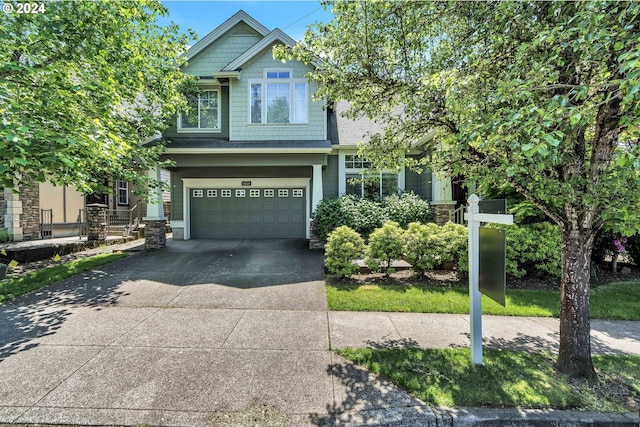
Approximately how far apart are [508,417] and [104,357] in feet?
15.0

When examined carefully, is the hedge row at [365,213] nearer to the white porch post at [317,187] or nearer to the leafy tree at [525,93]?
the white porch post at [317,187]

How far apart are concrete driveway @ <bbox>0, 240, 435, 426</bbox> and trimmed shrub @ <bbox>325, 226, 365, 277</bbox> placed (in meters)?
0.74

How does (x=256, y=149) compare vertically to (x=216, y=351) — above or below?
above

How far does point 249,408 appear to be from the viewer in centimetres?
279

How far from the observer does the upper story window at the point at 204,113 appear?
11891 millimetres

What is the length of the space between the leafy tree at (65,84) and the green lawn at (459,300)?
518 centimetres

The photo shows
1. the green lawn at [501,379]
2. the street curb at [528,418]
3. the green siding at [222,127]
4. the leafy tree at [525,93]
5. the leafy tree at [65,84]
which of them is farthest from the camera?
the green siding at [222,127]

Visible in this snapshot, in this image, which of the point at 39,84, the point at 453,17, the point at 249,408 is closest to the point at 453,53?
the point at 453,17

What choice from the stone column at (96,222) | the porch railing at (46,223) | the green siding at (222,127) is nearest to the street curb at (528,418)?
the green siding at (222,127)

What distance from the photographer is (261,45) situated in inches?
434

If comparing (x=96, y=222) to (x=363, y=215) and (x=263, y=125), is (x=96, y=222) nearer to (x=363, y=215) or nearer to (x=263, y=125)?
(x=263, y=125)

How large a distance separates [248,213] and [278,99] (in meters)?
4.95

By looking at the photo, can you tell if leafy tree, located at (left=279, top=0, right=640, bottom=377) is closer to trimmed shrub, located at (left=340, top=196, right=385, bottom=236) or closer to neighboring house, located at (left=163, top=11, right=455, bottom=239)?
trimmed shrub, located at (left=340, top=196, right=385, bottom=236)

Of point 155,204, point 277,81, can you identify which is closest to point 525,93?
point 277,81
